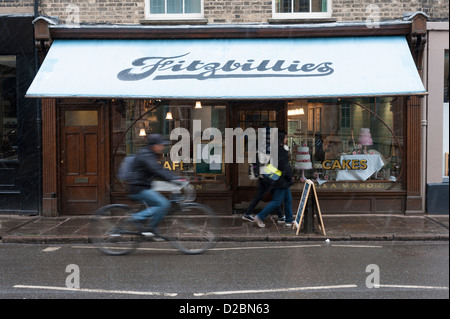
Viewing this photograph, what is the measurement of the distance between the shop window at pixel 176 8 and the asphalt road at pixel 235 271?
18.0 feet

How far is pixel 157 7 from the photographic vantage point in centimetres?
1108

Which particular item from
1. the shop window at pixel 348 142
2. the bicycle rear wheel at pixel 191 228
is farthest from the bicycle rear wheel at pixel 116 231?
the shop window at pixel 348 142

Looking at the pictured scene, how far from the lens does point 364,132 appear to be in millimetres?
11172

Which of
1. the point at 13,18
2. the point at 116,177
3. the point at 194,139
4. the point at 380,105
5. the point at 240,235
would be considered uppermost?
the point at 13,18

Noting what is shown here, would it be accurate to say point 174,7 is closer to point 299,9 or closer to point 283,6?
point 283,6

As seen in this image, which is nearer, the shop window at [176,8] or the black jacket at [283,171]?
the black jacket at [283,171]

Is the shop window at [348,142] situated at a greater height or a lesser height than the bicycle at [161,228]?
greater

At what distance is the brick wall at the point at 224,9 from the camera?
1076 cm

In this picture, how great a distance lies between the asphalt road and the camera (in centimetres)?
551

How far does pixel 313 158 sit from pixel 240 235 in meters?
3.44

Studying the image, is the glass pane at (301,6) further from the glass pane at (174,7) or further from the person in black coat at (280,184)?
the person in black coat at (280,184)

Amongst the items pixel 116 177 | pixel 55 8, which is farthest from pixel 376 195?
pixel 55 8

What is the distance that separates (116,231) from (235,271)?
2105mm

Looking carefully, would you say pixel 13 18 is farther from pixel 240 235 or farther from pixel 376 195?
pixel 376 195
